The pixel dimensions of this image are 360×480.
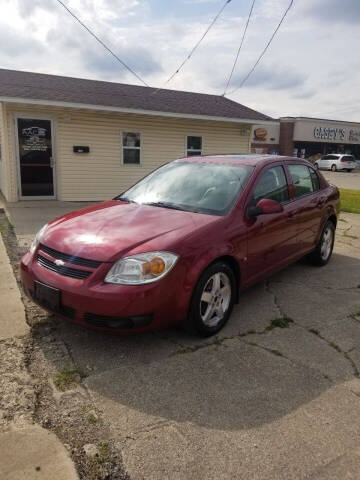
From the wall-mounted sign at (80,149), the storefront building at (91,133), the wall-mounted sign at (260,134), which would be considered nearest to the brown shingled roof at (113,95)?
the storefront building at (91,133)

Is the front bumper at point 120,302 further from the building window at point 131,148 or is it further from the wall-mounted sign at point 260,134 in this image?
the wall-mounted sign at point 260,134

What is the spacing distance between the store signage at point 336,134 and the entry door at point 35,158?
117 feet

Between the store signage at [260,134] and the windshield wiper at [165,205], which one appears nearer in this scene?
the windshield wiper at [165,205]

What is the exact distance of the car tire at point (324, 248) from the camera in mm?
5805

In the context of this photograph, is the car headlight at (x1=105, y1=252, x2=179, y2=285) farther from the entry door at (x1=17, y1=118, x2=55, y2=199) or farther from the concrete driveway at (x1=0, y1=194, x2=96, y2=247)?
the entry door at (x1=17, y1=118, x2=55, y2=199)

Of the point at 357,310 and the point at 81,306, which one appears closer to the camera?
the point at 81,306

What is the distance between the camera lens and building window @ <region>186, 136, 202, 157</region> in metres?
13.3

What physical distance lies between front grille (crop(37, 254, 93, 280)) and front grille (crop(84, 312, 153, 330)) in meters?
0.30

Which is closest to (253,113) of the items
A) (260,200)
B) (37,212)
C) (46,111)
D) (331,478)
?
(46,111)

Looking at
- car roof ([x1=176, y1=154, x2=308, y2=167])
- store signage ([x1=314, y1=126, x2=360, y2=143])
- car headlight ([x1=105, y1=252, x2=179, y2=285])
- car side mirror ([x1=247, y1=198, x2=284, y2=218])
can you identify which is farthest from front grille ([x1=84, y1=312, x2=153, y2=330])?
store signage ([x1=314, y1=126, x2=360, y2=143])

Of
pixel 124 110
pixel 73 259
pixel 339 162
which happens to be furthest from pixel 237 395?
pixel 339 162

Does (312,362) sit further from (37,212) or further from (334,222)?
(37,212)

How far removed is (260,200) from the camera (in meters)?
4.06

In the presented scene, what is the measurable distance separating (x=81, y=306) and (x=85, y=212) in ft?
4.41
